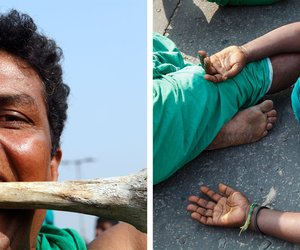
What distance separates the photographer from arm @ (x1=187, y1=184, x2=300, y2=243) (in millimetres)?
1282

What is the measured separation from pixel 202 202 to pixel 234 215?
3.4 inches

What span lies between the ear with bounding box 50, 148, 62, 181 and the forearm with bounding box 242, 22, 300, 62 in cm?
57

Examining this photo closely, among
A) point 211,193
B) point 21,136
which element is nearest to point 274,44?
point 211,193

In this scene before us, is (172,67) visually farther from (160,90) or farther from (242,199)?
(242,199)

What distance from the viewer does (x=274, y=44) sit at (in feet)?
4.69

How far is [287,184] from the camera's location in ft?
4.50

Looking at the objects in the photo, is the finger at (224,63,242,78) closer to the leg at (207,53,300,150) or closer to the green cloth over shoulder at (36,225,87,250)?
the leg at (207,53,300,150)

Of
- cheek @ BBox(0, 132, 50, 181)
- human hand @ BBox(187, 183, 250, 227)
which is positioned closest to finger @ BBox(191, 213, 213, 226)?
human hand @ BBox(187, 183, 250, 227)

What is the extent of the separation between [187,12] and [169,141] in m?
0.42

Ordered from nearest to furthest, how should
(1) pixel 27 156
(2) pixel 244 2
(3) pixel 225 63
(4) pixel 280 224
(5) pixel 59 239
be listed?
1. (1) pixel 27 156
2. (5) pixel 59 239
3. (4) pixel 280 224
4. (3) pixel 225 63
5. (2) pixel 244 2

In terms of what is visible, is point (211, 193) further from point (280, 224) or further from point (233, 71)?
point (233, 71)

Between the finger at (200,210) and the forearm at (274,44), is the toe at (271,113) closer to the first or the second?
the forearm at (274,44)

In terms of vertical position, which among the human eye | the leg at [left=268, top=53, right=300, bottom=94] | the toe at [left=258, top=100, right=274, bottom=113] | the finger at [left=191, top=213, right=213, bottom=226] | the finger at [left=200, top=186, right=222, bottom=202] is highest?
the human eye

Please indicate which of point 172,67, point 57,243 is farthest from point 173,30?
point 57,243
